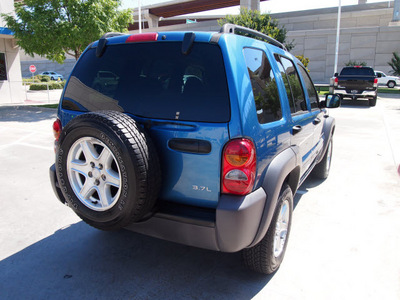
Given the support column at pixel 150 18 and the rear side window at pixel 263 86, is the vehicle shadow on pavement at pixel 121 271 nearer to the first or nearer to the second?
the rear side window at pixel 263 86

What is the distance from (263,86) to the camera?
2676mm

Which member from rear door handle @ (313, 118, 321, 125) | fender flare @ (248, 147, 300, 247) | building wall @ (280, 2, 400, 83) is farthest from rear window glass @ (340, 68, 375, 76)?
building wall @ (280, 2, 400, 83)

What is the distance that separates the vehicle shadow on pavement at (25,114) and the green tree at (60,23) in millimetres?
2586

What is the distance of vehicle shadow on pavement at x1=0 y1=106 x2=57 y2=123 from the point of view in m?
12.5

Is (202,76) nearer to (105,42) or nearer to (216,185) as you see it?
(216,185)

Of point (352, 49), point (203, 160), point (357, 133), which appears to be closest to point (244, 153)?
point (203, 160)

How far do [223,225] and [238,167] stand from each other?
400 millimetres

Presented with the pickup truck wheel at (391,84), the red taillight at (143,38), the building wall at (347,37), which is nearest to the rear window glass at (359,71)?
the red taillight at (143,38)

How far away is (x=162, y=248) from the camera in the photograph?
3262mm

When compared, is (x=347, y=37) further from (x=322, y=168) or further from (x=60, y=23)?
(x=322, y=168)

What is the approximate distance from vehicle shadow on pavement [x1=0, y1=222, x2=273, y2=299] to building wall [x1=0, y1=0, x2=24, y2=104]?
1775 cm

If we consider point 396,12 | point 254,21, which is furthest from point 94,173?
point 396,12

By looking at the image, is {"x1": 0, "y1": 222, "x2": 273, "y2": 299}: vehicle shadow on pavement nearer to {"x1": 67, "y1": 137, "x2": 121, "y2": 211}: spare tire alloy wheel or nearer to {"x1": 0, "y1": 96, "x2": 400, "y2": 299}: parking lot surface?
{"x1": 0, "y1": 96, "x2": 400, "y2": 299}: parking lot surface

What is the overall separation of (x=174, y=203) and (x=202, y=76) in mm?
965
